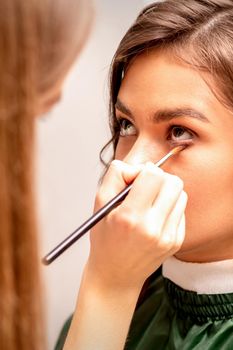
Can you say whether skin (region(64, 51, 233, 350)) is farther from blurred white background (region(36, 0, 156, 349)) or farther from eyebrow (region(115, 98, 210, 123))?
blurred white background (region(36, 0, 156, 349))

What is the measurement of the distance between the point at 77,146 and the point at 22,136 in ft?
2.67

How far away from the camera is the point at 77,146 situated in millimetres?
1271

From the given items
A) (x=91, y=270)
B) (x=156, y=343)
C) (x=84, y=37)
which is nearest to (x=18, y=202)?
(x=84, y=37)

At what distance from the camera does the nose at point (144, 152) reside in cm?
90

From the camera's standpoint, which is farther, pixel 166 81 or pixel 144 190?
pixel 166 81

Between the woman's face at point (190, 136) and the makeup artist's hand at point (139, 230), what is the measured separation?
117 mm

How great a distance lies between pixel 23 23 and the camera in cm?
44

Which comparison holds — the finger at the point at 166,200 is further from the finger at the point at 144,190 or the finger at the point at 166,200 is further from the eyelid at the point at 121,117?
the eyelid at the point at 121,117

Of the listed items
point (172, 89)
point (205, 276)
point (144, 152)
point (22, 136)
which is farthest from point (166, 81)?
point (22, 136)

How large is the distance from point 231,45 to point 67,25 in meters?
0.50

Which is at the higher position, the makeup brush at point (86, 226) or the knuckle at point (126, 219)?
the makeup brush at point (86, 226)

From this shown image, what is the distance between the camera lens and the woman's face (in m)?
0.87

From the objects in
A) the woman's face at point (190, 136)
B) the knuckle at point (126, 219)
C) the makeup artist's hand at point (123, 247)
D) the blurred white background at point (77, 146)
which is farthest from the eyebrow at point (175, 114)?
the blurred white background at point (77, 146)

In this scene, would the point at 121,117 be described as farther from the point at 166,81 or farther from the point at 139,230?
the point at 139,230
